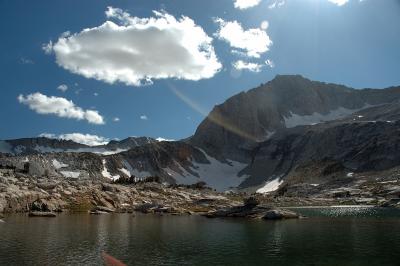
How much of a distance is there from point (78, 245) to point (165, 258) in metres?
13.9

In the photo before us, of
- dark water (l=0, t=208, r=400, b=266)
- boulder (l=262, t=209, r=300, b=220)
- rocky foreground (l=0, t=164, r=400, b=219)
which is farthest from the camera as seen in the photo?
rocky foreground (l=0, t=164, r=400, b=219)

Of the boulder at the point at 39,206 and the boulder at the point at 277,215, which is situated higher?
the boulder at the point at 39,206

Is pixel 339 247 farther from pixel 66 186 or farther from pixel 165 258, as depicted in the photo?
pixel 66 186

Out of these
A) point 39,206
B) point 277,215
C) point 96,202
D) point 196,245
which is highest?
point 96,202

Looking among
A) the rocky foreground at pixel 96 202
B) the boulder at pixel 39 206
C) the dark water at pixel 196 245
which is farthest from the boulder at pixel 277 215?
the boulder at pixel 39 206

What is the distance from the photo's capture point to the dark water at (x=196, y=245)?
45.2 m

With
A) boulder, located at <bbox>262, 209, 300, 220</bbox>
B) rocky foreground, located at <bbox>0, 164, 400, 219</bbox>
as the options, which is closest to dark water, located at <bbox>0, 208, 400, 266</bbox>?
boulder, located at <bbox>262, 209, 300, 220</bbox>

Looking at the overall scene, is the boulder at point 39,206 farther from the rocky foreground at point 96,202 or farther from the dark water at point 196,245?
the dark water at point 196,245

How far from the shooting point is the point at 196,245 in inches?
2223

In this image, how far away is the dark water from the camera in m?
45.2

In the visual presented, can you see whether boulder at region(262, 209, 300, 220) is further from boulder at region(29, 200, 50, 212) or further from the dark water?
boulder at region(29, 200, 50, 212)

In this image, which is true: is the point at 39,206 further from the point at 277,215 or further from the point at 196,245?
the point at 196,245

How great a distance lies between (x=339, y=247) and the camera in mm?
54031

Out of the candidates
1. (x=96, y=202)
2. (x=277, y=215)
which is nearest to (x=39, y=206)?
(x=96, y=202)
